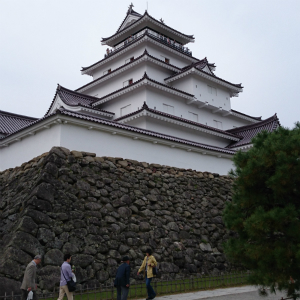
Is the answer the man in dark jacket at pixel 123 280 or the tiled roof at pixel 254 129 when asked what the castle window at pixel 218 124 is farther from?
the man in dark jacket at pixel 123 280

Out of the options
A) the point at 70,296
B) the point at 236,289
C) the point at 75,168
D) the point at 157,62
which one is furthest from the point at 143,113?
the point at 70,296

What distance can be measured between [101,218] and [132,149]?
303 centimetres

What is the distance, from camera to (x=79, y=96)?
2000 cm

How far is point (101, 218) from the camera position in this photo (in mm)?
9352

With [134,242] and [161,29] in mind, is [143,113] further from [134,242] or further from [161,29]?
[161,29]

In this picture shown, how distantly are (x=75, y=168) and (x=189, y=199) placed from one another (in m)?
4.63

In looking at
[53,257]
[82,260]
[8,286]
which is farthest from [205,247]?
[8,286]

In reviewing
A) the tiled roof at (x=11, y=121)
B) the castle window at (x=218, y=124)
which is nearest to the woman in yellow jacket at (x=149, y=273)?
the tiled roof at (x=11, y=121)

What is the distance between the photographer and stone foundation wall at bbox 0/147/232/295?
313 inches

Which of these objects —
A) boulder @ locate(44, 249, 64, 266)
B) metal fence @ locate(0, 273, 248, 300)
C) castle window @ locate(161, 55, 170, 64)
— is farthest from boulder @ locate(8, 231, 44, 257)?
castle window @ locate(161, 55, 170, 64)

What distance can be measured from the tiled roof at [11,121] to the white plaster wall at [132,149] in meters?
4.72

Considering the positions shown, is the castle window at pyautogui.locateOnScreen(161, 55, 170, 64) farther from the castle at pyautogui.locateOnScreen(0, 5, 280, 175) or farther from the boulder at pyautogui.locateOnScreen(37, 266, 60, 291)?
the boulder at pyautogui.locateOnScreen(37, 266, 60, 291)

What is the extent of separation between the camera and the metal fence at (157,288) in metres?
7.17

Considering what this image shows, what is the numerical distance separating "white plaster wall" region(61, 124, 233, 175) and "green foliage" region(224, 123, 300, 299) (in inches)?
228
